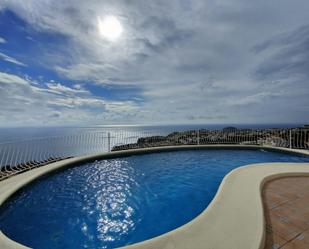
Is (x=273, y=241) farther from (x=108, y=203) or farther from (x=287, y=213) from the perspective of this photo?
(x=108, y=203)

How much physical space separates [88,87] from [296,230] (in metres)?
22.4

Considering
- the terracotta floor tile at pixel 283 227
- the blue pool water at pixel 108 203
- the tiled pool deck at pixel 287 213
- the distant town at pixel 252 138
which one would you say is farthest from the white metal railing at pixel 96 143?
the terracotta floor tile at pixel 283 227

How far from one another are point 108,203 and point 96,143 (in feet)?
19.7

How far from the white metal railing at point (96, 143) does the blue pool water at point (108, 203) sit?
4.64 feet

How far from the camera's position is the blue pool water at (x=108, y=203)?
9.72 feet

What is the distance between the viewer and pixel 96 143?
9.74m

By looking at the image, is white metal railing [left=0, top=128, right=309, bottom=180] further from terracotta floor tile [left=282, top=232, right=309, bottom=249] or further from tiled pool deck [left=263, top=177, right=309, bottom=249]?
terracotta floor tile [left=282, top=232, right=309, bottom=249]

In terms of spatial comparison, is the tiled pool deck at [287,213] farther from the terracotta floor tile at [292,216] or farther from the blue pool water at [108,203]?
the blue pool water at [108,203]

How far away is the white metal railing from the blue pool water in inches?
55.7

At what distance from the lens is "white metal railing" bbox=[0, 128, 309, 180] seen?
6.19 m

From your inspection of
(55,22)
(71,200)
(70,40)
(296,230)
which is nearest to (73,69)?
(70,40)

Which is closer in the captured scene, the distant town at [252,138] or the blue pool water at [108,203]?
the blue pool water at [108,203]

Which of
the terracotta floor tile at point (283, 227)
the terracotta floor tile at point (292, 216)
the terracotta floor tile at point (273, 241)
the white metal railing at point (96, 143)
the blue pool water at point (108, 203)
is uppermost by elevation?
the white metal railing at point (96, 143)

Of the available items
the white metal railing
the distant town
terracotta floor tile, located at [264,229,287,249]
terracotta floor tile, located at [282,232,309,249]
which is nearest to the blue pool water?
the white metal railing
